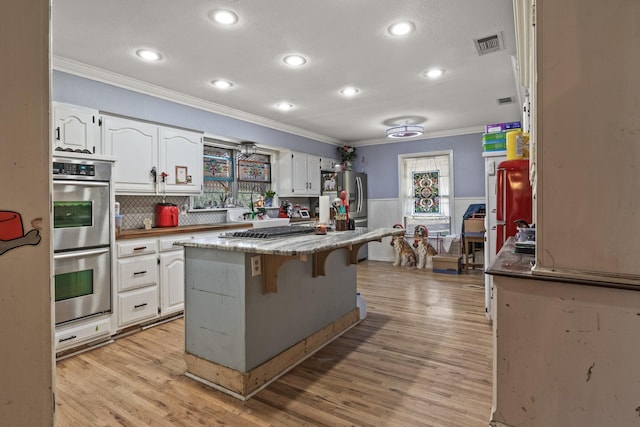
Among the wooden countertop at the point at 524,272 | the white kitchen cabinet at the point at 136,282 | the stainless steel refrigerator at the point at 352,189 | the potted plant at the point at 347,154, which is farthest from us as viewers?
the potted plant at the point at 347,154

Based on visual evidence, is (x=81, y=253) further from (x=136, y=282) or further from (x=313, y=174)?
(x=313, y=174)

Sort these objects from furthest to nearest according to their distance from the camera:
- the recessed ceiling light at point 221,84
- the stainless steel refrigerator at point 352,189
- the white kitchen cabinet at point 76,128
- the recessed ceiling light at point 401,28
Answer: the stainless steel refrigerator at point 352,189 → the recessed ceiling light at point 221,84 → the white kitchen cabinet at point 76,128 → the recessed ceiling light at point 401,28

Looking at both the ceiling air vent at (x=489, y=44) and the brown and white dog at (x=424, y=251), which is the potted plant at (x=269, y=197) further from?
the ceiling air vent at (x=489, y=44)

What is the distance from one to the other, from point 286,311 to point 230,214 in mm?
2684

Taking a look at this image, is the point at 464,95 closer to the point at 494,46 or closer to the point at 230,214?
the point at 494,46

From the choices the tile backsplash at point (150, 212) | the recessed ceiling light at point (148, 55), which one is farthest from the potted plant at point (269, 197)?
the recessed ceiling light at point (148, 55)

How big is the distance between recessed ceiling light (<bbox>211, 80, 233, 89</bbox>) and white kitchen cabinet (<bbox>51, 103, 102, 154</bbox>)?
3.78ft

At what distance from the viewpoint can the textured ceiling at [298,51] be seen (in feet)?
7.66

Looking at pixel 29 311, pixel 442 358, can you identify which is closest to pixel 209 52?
pixel 29 311

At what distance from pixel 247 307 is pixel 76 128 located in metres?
2.34

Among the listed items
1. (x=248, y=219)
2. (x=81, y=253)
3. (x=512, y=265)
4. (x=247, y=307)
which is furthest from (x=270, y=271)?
(x=248, y=219)

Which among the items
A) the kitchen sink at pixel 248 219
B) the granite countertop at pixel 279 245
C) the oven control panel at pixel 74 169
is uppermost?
the oven control panel at pixel 74 169

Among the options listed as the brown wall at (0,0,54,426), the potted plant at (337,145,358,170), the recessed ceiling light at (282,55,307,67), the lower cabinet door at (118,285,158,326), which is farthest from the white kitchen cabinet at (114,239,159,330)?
the potted plant at (337,145,358,170)

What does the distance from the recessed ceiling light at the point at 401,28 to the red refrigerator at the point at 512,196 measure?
1.39m
